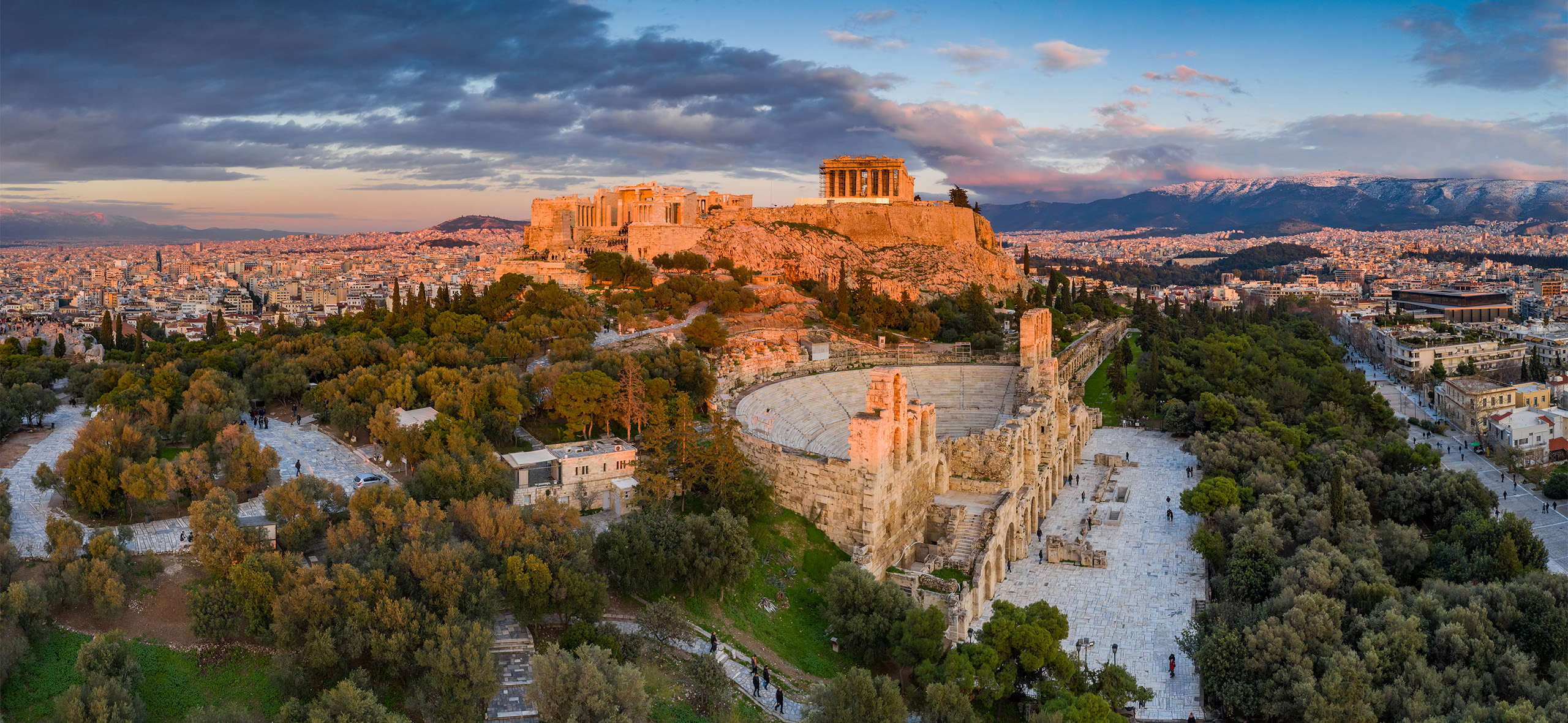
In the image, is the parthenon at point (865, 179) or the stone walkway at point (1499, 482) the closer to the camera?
the stone walkway at point (1499, 482)

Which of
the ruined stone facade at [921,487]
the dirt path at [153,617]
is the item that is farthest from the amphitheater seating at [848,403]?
the dirt path at [153,617]

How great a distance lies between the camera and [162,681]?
1596cm

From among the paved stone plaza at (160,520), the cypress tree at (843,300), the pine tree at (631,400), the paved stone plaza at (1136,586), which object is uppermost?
the cypress tree at (843,300)

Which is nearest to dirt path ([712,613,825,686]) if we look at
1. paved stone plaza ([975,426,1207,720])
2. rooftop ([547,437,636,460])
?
paved stone plaza ([975,426,1207,720])

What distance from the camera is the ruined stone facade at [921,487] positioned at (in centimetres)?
2536

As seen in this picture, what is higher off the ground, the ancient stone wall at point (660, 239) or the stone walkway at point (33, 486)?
the ancient stone wall at point (660, 239)

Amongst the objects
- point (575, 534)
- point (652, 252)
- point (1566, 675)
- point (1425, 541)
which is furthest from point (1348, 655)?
point (652, 252)

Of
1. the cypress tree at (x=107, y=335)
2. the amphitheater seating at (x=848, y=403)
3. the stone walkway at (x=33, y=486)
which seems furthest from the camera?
the cypress tree at (x=107, y=335)

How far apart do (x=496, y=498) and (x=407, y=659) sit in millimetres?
6964

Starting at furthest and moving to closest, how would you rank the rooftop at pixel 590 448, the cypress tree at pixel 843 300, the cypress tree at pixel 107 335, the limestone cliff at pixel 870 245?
1. the limestone cliff at pixel 870 245
2. the cypress tree at pixel 843 300
3. the cypress tree at pixel 107 335
4. the rooftop at pixel 590 448

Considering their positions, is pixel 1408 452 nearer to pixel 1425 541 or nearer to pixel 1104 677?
pixel 1425 541

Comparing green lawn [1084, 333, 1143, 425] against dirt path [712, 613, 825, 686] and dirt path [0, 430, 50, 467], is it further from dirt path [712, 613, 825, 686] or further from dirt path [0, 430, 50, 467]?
dirt path [0, 430, 50, 467]

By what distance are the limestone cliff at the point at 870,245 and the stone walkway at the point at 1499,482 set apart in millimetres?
29785

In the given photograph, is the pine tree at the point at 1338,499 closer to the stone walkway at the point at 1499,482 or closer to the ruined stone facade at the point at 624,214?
the stone walkway at the point at 1499,482
